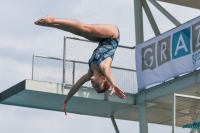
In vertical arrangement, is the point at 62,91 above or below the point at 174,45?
below

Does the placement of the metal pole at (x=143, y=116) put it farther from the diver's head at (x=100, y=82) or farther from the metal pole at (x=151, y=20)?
the diver's head at (x=100, y=82)

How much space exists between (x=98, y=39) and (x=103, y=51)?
1.48 feet

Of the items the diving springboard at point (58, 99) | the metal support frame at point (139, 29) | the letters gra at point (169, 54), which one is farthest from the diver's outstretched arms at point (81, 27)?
the metal support frame at point (139, 29)

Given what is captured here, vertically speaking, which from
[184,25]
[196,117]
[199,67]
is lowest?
[196,117]

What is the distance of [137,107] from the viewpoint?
24.0m

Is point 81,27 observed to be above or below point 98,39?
above

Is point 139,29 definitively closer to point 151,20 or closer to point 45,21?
point 151,20

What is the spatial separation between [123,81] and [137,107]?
1645mm

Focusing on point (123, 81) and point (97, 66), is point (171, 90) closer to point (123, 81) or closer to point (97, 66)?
point (123, 81)

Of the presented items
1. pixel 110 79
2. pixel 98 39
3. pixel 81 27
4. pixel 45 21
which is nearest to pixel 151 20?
pixel 98 39

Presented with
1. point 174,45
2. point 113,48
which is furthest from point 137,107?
point 113,48

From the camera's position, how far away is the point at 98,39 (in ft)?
43.9

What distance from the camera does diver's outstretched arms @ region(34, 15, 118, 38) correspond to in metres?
12.2

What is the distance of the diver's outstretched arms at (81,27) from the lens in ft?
39.9
